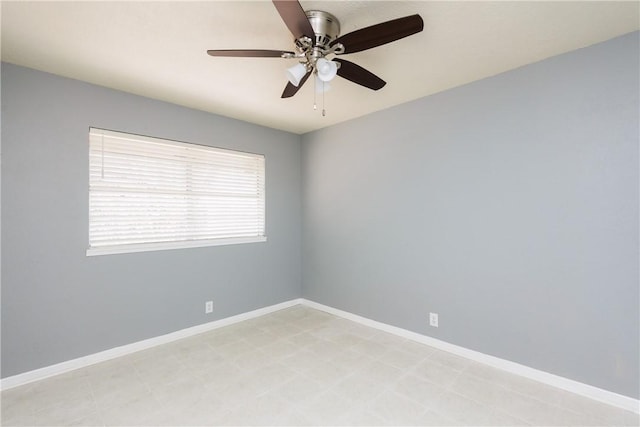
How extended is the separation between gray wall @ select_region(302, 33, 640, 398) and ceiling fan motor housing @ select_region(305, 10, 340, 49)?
59.6 inches

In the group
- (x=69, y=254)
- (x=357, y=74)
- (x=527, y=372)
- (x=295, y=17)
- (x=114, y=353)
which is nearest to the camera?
(x=295, y=17)

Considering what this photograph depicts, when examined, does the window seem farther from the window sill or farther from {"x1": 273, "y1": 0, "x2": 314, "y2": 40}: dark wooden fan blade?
{"x1": 273, "y1": 0, "x2": 314, "y2": 40}: dark wooden fan blade

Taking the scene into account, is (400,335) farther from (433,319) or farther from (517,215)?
(517,215)

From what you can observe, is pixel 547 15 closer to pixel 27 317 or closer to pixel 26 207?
pixel 26 207

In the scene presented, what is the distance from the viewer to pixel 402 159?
309 centimetres

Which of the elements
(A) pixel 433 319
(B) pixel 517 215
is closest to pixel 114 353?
(A) pixel 433 319

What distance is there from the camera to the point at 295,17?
4.45ft

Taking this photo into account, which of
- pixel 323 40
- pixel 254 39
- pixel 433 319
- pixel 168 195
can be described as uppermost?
pixel 254 39

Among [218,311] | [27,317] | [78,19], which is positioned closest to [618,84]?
[78,19]

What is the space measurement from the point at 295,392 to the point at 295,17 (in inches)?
92.7

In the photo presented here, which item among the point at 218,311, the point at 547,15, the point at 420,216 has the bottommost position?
the point at 218,311

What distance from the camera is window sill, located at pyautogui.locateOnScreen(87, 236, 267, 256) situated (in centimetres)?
263

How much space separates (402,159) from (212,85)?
2.00 metres

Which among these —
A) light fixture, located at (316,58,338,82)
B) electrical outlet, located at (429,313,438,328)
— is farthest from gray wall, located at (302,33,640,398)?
light fixture, located at (316,58,338,82)
